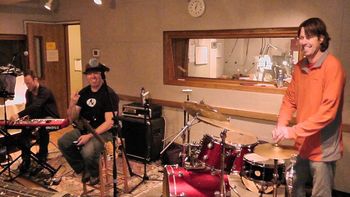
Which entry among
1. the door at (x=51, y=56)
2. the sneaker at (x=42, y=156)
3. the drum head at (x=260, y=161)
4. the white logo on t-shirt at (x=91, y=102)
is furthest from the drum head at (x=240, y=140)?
the door at (x=51, y=56)

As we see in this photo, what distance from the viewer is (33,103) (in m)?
3.83

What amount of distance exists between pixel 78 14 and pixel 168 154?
117 inches

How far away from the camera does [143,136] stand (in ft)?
13.7

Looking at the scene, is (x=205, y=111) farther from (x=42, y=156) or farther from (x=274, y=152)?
(x=42, y=156)

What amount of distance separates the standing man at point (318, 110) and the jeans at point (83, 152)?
190 cm

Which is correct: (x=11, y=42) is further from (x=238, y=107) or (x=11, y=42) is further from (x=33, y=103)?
(x=238, y=107)

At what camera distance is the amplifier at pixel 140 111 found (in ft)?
13.8

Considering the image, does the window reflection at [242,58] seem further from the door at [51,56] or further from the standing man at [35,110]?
the door at [51,56]

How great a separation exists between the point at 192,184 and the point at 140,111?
6.04ft

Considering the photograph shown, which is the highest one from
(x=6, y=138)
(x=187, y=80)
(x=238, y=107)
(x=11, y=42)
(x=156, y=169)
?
(x=11, y=42)

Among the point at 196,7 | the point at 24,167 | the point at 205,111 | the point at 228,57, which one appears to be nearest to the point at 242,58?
the point at 228,57

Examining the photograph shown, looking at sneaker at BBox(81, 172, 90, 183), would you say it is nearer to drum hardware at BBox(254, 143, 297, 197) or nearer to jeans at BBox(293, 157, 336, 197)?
drum hardware at BBox(254, 143, 297, 197)

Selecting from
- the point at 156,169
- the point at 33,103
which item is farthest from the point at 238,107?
the point at 33,103

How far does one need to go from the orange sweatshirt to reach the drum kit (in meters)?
0.21
